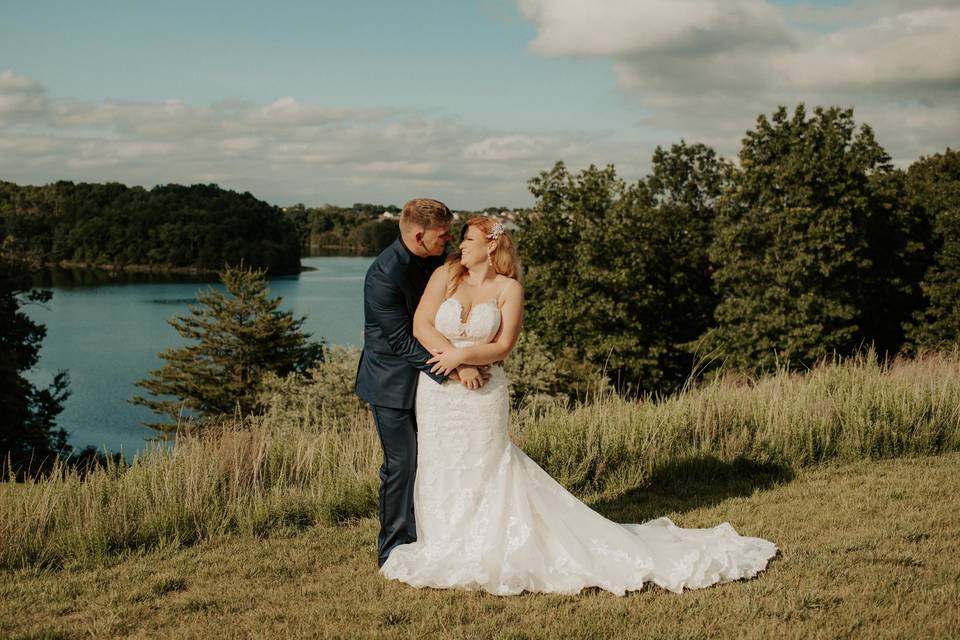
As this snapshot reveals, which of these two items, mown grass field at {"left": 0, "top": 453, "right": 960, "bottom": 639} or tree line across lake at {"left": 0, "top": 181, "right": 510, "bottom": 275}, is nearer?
mown grass field at {"left": 0, "top": 453, "right": 960, "bottom": 639}

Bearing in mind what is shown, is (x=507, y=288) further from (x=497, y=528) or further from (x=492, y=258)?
(x=497, y=528)

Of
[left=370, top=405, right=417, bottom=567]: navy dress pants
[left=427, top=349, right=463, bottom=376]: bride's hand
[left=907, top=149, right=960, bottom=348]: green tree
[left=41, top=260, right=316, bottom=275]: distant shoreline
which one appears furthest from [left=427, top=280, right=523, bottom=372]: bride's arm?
[left=41, top=260, right=316, bottom=275]: distant shoreline

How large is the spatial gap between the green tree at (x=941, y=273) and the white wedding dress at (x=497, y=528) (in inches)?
1015

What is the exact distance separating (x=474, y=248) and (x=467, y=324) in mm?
424

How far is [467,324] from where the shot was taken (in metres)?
4.23

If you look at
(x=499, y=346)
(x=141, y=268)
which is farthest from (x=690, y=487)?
(x=141, y=268)

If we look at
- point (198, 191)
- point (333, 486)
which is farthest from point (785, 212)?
point (198, 191)

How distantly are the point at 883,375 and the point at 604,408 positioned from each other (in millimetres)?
3479

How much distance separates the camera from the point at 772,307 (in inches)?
1061

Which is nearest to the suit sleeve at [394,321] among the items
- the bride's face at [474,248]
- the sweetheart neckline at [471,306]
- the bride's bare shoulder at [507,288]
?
the sweetheart neckline at [471,306]

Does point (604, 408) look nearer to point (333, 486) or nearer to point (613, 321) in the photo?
point (333, 486)

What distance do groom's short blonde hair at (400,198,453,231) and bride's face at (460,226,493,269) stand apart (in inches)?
6.3

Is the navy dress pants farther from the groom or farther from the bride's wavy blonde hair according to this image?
the bride's wavy blonde hair

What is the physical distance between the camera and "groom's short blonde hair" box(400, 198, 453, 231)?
414cm
